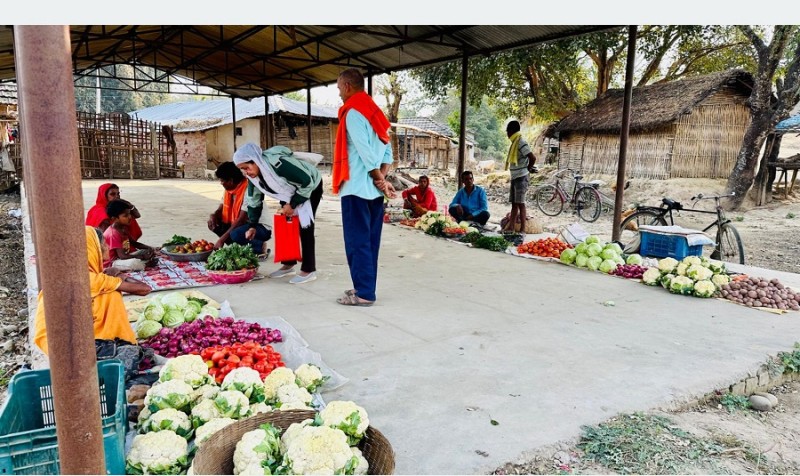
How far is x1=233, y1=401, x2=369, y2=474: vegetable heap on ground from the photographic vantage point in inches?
67.4

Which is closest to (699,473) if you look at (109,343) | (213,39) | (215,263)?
(109,343)

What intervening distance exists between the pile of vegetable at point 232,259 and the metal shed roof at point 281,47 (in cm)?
441

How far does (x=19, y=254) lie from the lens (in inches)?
329

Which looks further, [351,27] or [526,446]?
[351,27]

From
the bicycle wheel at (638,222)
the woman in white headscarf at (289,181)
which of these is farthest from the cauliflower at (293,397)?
the bicycle wheel at (638,222)

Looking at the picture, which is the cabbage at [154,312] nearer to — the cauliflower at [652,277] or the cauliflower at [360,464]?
the cauliflower at [360,464]

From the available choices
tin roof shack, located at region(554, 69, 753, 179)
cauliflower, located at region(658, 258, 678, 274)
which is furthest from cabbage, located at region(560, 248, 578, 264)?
tin roof shack, located at region(554, 69, 753, 179)

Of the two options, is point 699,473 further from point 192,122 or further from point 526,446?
point 192,122

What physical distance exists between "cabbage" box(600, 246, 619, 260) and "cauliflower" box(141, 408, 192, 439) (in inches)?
195

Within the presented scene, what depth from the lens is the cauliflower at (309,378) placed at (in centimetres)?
255

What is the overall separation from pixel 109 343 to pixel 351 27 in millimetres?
7430

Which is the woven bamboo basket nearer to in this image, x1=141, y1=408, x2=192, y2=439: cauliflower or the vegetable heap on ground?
the vegetable heap on ground

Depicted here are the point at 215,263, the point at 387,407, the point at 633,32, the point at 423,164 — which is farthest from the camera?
the point at 423,164

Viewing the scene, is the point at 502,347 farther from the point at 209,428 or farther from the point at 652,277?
the point at 652,277
